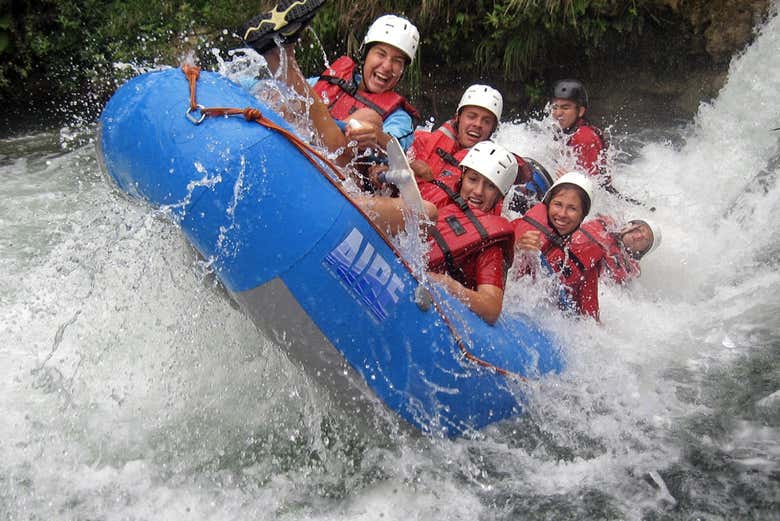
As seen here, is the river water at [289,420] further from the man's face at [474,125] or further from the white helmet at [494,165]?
the man's face at [474,125]

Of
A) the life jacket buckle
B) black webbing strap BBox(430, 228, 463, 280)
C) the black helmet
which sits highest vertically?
the black helmet

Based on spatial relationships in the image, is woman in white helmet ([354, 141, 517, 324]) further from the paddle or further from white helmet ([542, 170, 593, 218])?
white helmet ([542, 170, 593, 218])

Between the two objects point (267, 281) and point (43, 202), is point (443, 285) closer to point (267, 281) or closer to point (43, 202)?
point (267, 281)

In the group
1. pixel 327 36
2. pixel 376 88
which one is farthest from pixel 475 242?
pixel 327 36

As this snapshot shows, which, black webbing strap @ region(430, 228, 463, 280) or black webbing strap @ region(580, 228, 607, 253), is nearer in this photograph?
black webbing strap @ region(430, 228, 463, 280)

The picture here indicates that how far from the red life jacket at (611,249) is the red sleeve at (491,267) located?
1.37 m

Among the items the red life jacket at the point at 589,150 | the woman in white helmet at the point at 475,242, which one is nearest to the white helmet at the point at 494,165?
the woman in white helmet at the point at 475,242

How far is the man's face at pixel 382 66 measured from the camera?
4.80 m

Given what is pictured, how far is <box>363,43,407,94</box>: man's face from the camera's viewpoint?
4805mm

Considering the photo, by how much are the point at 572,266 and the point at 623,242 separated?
3.56 ft

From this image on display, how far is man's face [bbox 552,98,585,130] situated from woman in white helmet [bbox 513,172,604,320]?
1.53 meters

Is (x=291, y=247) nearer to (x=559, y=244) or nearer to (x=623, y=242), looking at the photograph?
(x=559, y=244)

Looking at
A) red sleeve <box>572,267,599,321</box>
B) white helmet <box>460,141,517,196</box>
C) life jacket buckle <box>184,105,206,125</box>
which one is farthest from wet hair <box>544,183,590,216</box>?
life jacket buckle <box>184,105,206,125</box>

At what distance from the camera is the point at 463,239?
12.7 feet
